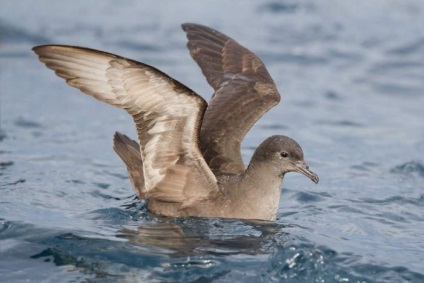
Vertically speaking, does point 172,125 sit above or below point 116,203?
above

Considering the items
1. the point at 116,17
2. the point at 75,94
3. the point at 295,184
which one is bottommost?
the point at 295,184

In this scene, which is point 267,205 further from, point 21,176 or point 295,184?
point 21,176

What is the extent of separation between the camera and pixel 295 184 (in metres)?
10.5

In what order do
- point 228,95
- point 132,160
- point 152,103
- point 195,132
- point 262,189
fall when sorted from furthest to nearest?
point 228,95
point 132,160
point 262,189
point 195,132
point 152,103

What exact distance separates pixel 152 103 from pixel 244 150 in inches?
153

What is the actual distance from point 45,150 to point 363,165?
11.4 feet

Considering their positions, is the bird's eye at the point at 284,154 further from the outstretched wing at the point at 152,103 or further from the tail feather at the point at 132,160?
the tail feather at the point at 132,160

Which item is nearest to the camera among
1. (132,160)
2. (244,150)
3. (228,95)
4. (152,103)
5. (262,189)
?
(152,103)

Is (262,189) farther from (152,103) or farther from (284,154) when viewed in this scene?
(152,103)

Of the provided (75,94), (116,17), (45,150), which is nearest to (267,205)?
(45,150)

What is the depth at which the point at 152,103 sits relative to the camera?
7871 millimetres

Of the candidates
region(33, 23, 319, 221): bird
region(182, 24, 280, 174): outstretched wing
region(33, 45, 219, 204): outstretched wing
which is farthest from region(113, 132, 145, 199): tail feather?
region(182, 24, 280, 174): outstretched wing

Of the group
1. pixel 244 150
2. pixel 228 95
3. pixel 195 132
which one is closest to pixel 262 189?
pixel 195 132

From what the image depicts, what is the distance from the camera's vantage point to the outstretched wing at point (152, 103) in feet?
25.1
